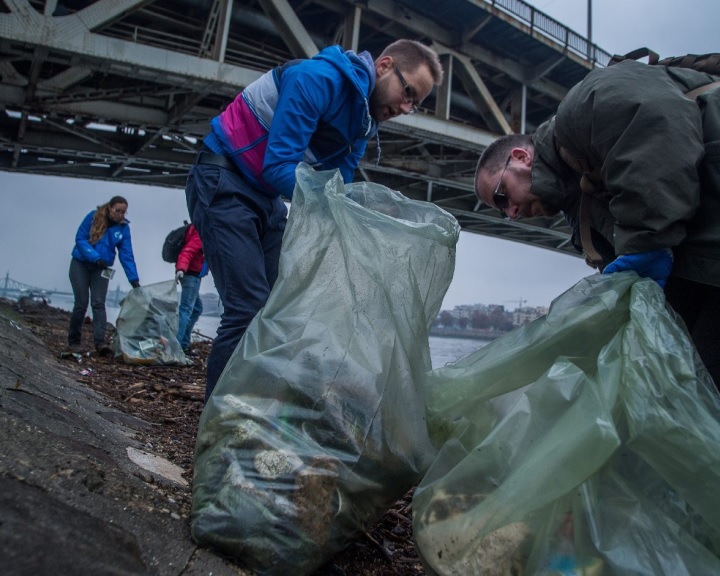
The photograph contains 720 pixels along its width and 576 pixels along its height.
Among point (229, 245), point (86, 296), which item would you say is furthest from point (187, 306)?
point (229, 245)

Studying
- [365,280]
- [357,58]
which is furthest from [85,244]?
[365,280]

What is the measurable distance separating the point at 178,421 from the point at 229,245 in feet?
3.90

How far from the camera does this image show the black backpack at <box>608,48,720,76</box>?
1.42 m

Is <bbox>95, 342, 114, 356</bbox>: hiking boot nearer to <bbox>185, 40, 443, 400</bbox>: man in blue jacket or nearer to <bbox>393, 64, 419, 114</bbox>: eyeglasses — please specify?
<bbox>185, 40, 443, 400</bbox>: man in blue jacket

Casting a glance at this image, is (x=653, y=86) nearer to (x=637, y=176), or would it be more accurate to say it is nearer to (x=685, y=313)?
(x=637, y=176)

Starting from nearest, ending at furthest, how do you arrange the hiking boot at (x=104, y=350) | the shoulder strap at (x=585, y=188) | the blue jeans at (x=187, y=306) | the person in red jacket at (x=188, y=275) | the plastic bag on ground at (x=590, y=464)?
1. the plastic bag on ground at (x=590, y=464)
2. the shoulder strap at (x=585, y=188)
3. the hiking boot at (x=104, y=350)
4. the person in red jacket at (x=188, y=275)
5. the blue jeans at (x=187, y=306)

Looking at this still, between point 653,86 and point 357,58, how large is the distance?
3.14 feet

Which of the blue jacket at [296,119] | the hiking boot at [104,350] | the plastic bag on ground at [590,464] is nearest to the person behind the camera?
the plastic bag on ground at [590,464]

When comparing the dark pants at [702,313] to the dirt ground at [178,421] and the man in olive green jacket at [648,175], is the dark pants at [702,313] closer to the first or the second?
the man in olive green jacket at [648,175]

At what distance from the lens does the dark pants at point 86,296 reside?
177 inches

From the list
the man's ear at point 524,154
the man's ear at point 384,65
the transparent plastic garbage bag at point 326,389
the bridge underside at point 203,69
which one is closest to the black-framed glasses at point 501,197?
the man's ear at point 524,154

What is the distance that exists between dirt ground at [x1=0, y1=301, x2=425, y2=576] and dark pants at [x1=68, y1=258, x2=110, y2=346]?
0.62 ft

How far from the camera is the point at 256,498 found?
3.14ft

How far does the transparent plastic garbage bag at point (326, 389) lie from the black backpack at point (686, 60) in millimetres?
763
